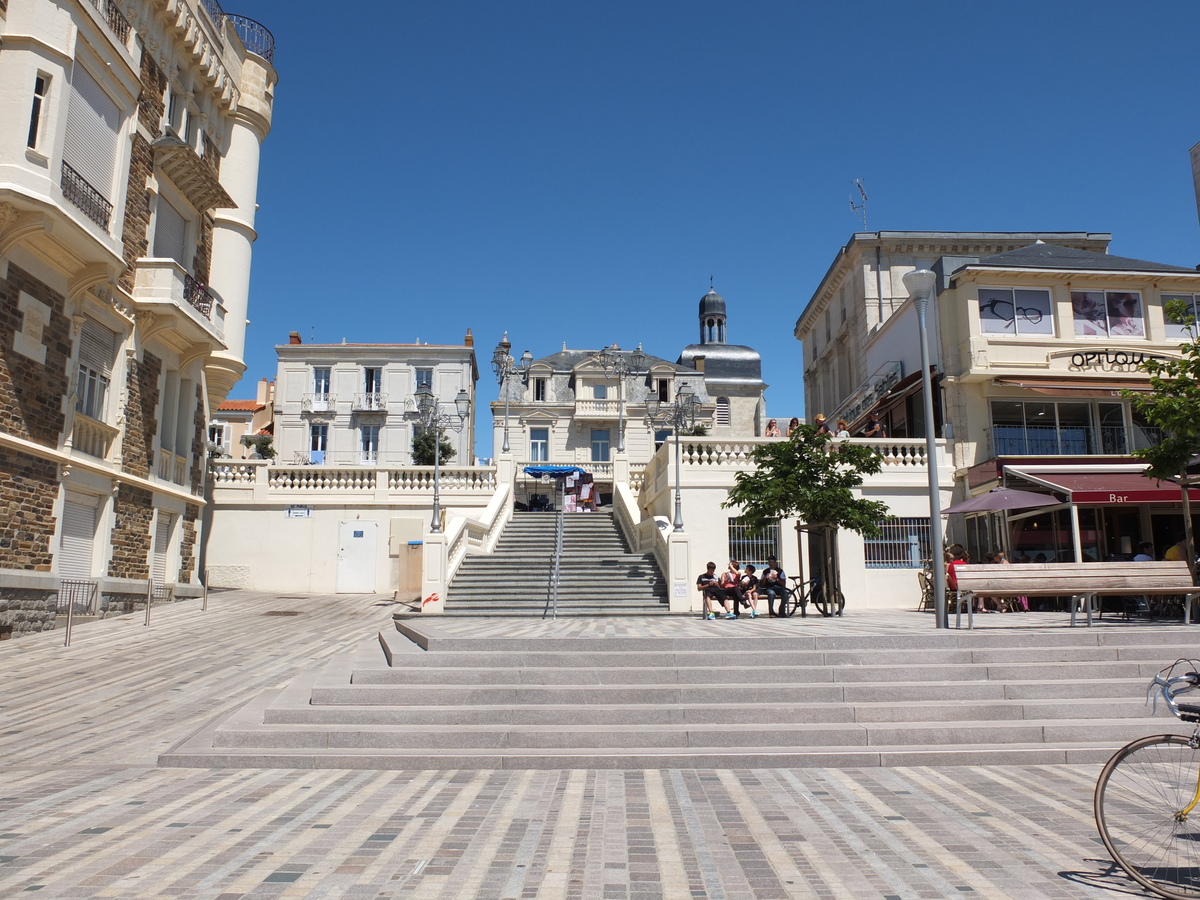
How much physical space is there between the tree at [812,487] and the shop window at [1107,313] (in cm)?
1075

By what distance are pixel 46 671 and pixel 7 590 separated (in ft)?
Answer: 11.1

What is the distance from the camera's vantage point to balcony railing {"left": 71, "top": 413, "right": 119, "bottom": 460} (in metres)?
A: 16.1

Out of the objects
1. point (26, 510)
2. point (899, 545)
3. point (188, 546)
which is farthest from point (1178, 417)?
point (188, 546)

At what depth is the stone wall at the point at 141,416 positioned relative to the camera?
18.0 m

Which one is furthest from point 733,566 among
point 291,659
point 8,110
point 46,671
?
point 8,110

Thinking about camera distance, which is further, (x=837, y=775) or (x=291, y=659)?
(x=291, y=659)

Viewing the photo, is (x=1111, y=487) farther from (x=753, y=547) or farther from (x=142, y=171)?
(x=142, y=171)

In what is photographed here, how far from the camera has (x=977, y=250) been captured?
34.3 metres

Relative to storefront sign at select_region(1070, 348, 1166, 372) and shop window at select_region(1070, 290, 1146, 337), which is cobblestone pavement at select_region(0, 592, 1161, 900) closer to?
storefront sign at select_region(1070, 348, 1166, 372)

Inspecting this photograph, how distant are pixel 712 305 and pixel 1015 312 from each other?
50578 millimetres

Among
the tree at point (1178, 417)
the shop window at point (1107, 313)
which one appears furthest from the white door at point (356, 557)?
the shop window at point (1107, 313)

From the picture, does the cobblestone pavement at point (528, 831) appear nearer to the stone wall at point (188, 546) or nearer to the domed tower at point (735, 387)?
the stone wall at point (188, 546)

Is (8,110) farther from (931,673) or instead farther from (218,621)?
(931,673)

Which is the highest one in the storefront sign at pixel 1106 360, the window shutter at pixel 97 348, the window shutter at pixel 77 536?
the storefront sign at pixel 1106 360
